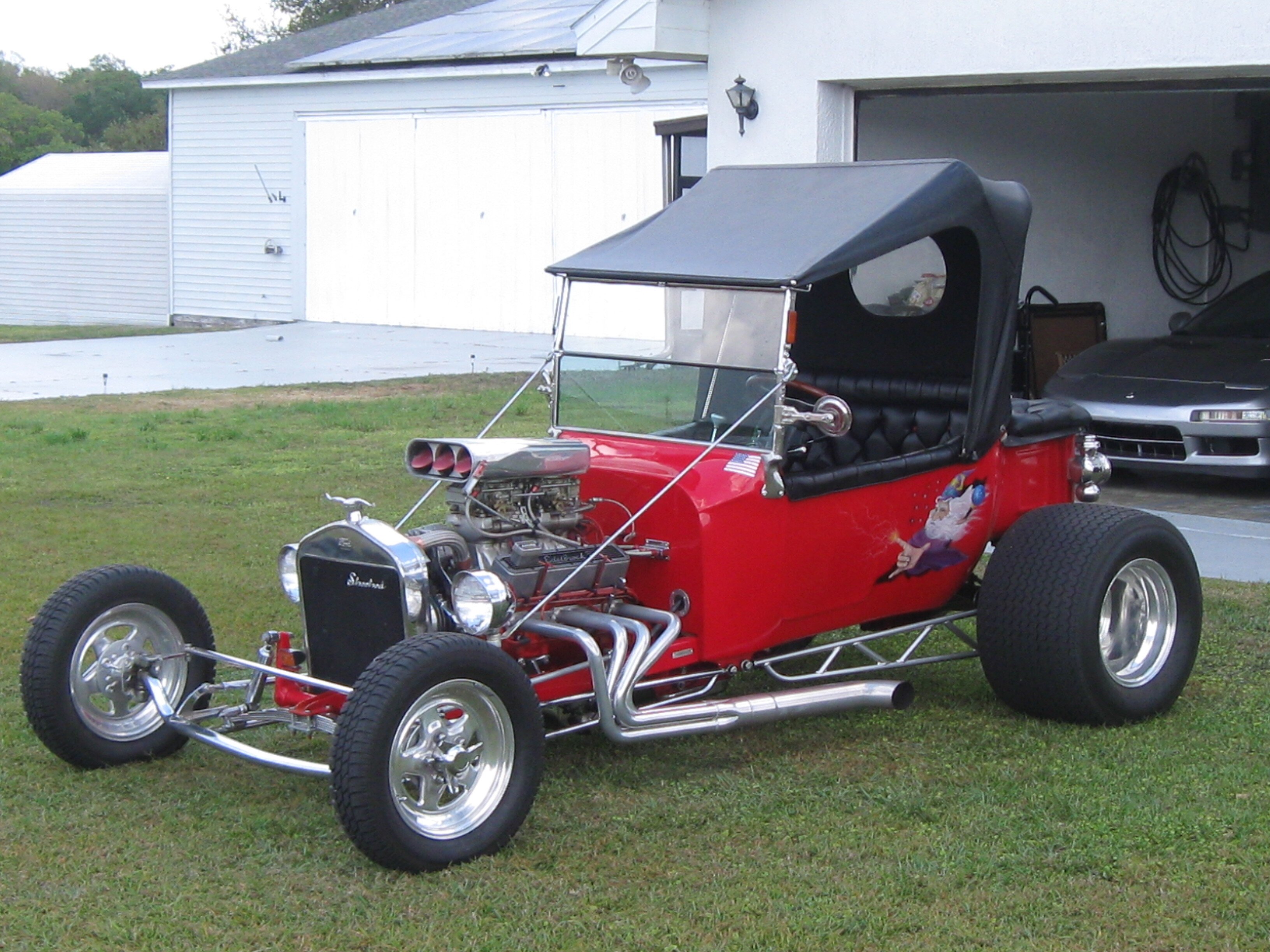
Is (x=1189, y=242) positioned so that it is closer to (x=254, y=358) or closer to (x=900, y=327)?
(x=900, y=327)

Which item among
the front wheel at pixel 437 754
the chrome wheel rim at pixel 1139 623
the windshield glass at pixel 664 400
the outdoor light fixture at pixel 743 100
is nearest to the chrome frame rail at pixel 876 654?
the chrome wheel rim at pixel 1139 623

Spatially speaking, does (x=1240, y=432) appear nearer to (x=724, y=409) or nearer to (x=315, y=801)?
(x=724, y=409)

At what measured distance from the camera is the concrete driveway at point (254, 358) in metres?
16.5

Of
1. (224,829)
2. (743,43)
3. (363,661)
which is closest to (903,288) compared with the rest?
(363,661)

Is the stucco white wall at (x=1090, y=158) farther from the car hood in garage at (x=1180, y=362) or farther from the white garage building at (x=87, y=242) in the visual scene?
the white garage building at (x=87, y=242)

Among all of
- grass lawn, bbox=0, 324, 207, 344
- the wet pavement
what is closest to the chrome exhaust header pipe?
the wet pavement

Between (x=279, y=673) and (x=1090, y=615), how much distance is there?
8.83ft

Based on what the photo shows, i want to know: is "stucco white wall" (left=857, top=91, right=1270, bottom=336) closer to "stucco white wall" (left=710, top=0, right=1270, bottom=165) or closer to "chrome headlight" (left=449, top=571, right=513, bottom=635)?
"stucco white wall" (left=710, top=0, right=1270, bottom=165)

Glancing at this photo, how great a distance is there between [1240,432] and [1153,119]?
6084 mm

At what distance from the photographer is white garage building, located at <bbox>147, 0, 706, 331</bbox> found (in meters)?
21.2

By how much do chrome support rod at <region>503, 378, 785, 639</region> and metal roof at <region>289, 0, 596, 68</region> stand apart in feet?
54.7

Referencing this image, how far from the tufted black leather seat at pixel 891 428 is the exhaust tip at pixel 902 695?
70cm

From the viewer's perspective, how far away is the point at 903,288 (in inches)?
246

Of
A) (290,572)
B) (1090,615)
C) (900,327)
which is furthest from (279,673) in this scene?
(900,327)
